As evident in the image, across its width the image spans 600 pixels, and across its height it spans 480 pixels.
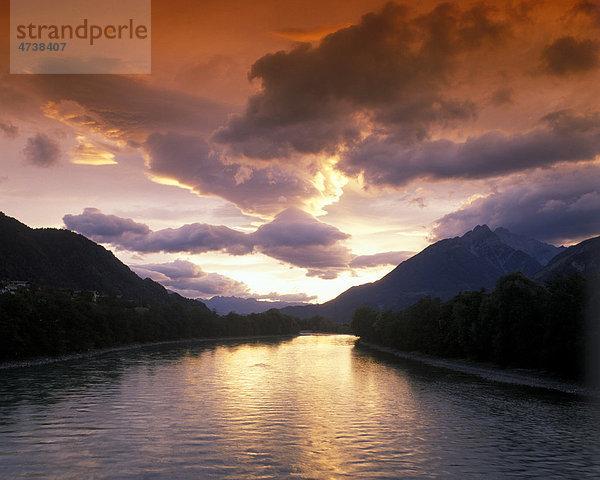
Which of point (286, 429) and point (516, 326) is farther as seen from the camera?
point (516, 326)

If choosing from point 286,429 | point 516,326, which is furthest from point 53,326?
point 516,326

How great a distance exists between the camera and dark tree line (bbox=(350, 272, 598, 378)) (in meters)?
70.2

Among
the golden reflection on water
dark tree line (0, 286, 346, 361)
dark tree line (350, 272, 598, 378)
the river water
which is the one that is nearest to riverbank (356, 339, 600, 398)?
dark tree line (350, 272, 598, 378)

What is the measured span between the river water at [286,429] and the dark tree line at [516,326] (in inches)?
419

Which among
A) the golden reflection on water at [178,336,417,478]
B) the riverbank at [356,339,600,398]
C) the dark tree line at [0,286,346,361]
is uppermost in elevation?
the dark tree line at [0,286,346,361]

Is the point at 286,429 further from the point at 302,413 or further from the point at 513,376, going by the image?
the point at 513,376

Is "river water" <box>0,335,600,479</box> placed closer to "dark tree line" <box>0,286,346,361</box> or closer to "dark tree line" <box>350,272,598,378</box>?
"dark tree line" <box>350,272,598,378</box>

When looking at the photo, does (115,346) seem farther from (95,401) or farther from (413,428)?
(413,428)

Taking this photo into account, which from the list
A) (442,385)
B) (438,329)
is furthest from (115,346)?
(442,385)

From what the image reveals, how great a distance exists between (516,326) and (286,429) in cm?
6068

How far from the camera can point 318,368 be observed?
99875 millimetres

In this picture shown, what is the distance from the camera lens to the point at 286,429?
134 feet

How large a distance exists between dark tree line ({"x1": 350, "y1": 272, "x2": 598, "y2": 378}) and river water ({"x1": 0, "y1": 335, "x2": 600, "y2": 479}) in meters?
10.6

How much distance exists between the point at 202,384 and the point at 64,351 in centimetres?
5898
